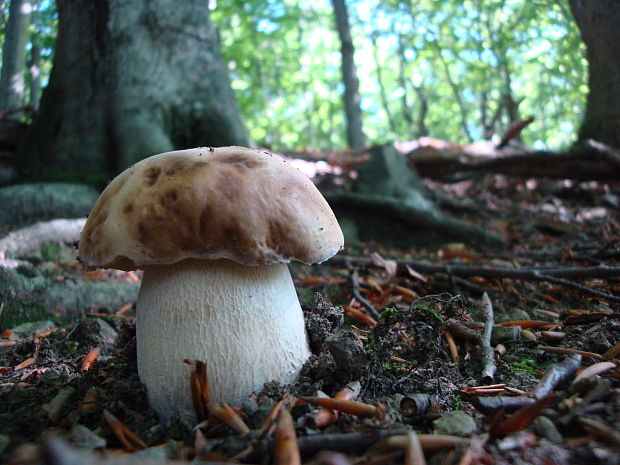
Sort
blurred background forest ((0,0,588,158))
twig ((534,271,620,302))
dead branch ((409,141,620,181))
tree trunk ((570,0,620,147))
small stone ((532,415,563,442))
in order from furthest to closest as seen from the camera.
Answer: blurred background forest ((0,0,588,158)), dead branch ((409,141,620,181)), tree trunk ((570,0,620,147)), twig ((534,271,620,302)), small stone ((532,415,563,442))

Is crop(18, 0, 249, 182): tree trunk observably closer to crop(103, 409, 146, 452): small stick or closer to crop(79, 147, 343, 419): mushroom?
crop(79, 147, 343, 419): mushroom

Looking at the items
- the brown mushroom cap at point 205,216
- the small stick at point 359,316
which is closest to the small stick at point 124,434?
the brown mushroom cap at point 205,216

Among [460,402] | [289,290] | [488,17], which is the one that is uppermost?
[488,17]

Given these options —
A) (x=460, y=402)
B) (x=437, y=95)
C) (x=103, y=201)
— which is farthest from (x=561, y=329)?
(x=437, y=95)

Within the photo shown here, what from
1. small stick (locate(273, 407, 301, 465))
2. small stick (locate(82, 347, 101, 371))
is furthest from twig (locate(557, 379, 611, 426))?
small stick (locate(82, 347, 101, 371))

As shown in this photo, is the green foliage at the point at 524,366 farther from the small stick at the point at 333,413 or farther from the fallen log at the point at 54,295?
the fallen log at the point at 54,295

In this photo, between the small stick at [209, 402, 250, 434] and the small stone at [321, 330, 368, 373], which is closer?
the small stick at [209, 402, 250, 434]

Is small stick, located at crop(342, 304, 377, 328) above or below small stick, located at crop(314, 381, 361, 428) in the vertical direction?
below

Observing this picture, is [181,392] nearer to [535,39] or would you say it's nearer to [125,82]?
[125,82]
